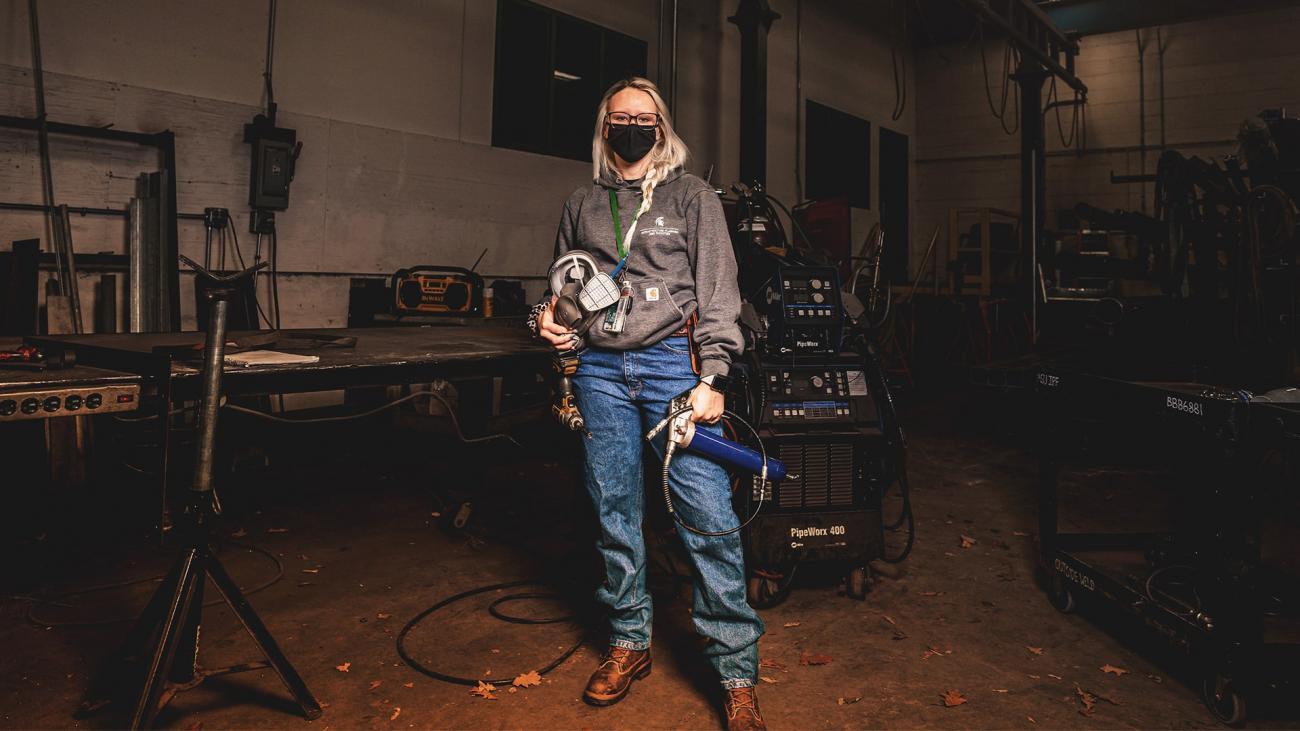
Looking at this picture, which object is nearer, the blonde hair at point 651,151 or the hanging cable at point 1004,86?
the blonde hair at point 651,151

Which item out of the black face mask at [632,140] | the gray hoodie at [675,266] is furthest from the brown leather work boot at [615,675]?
the black face mask at [632,140]

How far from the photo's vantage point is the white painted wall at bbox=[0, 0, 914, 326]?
4.71 m

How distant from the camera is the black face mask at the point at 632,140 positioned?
82.0 inches

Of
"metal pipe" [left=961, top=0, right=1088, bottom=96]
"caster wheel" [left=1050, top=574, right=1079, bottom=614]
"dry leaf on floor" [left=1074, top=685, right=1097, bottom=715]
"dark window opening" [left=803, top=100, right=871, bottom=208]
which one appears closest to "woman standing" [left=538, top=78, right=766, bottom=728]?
"dry leaf on floor" [left=1074, top=685, right=1097, bottom=715]

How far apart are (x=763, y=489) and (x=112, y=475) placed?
12.3ft

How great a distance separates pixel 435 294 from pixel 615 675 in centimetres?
380

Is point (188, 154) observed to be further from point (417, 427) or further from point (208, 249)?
point (417, 427)

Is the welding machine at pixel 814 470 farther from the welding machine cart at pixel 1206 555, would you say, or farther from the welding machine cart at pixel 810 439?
the welding machine cart at pixel 1206 555

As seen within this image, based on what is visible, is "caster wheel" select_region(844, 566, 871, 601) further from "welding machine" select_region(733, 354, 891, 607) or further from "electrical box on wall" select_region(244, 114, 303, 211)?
"electrical box on wall" select_region(244, 114, 303, 211)

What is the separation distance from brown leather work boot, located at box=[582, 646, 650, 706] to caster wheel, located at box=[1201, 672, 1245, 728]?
1541 mm

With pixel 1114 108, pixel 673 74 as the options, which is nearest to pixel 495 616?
pixel 673 74

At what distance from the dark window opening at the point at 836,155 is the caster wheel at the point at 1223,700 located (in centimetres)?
834

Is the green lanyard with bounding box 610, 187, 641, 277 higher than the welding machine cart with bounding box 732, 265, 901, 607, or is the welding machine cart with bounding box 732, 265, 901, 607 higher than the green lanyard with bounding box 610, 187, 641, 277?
the green lanyard with bounding box 610, 187, 641, 277

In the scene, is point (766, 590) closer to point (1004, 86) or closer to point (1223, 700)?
point (1223, 700)
